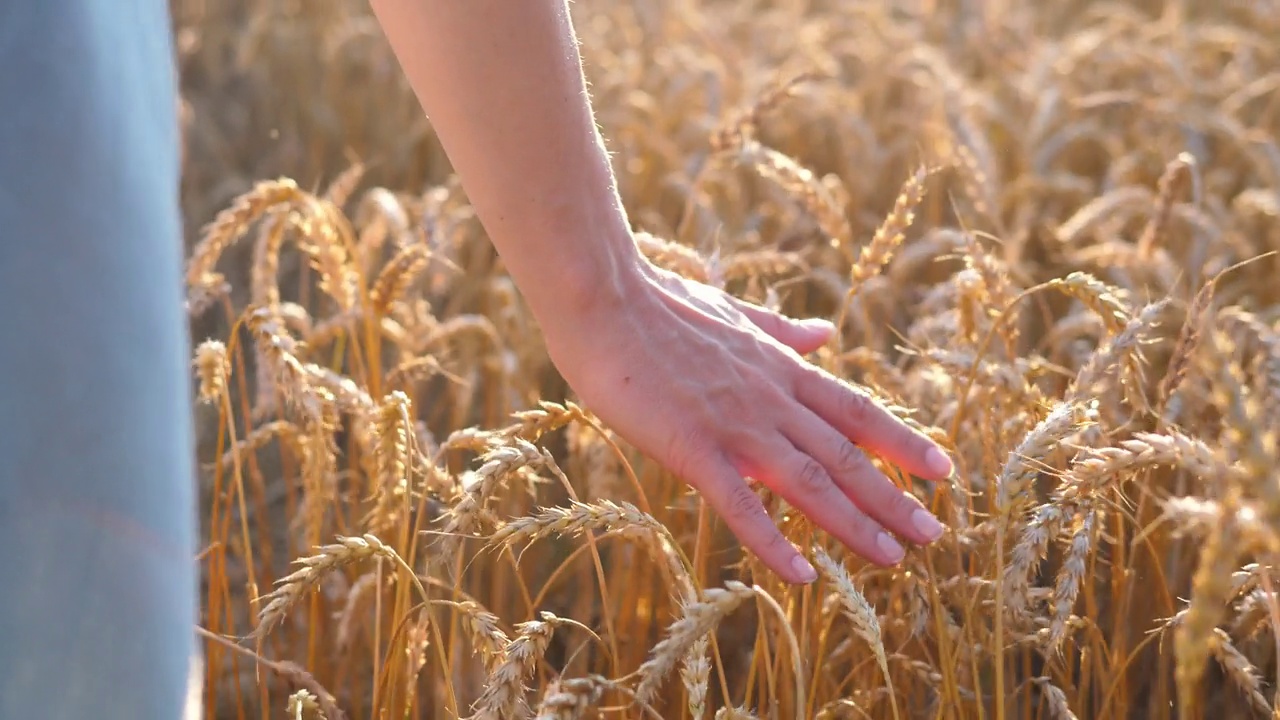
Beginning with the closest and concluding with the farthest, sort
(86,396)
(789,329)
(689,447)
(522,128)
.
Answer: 1. (86,396)
2. (522,128)
3. (689,447)
4. (789,329)

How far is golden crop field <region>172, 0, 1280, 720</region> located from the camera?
96cm

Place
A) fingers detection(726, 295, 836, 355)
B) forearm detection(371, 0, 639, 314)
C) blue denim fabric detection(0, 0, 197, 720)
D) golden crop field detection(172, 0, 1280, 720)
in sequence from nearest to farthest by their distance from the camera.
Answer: blue denim fabric detection(0, 0, 197, 720)
forearm detection(371, 0, 639, 314)
golden crop field detection(172, 0, 1280, 720)
fingers detection(726, 295, 836, 355)

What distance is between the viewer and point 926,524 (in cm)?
102

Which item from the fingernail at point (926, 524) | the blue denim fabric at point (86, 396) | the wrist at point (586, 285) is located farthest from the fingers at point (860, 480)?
the blue denim fabric at point (86, 396)

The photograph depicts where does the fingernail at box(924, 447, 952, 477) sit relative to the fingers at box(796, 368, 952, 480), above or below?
below

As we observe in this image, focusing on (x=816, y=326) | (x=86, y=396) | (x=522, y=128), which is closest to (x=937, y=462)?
(x=816, y=326)

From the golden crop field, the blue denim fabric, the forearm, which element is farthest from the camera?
the golden crop field

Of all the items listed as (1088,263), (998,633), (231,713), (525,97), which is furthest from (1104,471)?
(1088,263)

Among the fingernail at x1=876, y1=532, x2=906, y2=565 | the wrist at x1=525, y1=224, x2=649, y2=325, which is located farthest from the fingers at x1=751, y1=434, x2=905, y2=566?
the wrist at x1=525, y1=224, x2=649, y2=325

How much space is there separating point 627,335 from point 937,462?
283 millimetres

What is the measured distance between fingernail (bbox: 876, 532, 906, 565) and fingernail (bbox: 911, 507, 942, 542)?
26 millimetres

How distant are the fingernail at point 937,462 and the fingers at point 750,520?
5.7 inches

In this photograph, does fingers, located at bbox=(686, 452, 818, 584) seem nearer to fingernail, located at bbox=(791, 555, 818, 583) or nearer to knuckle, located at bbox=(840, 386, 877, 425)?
fingernail, located at bbox=(791, 555, 818, 583)

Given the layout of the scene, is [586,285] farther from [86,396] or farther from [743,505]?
[86,396]
